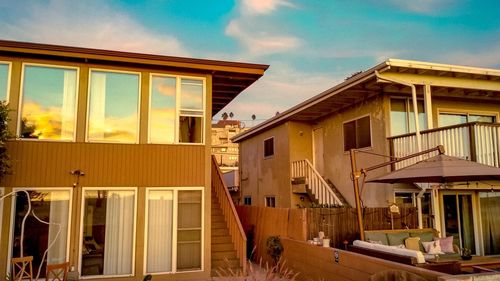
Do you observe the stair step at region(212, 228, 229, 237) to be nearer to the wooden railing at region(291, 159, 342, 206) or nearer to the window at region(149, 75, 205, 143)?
the window at region(149, 75, 205, 143)

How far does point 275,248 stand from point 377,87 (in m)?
5.36

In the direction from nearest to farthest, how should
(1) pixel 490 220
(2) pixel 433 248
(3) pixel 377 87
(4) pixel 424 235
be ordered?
1. (2) pixel 433 248
2. (4) pixel 424 235
3. (3) pixel 377 87
4. (1) pixel 490 220

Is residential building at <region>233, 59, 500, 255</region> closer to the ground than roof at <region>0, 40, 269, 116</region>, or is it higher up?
closer to the ground

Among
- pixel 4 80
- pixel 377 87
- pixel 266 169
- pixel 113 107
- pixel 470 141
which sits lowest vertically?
pixel 266 169

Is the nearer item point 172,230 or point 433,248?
point 433,248

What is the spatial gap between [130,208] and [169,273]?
1783mm

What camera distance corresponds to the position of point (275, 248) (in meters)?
10.0

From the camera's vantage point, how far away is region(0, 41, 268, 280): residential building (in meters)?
8.48

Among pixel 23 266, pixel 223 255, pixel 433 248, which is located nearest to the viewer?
pixel 23 266

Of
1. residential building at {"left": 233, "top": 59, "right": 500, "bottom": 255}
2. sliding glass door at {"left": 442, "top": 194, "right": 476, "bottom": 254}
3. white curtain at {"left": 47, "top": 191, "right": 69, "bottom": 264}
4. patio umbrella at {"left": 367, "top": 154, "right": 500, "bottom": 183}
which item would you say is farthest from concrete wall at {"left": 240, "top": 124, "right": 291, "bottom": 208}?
white curtain at {"left": 47, "top": 191, "right": 69, "bottom": 264}

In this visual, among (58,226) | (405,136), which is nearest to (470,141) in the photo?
(405,136)

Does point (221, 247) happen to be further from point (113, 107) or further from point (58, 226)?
point (113, 107)

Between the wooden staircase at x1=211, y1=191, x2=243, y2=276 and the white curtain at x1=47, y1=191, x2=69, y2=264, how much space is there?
3.53 m

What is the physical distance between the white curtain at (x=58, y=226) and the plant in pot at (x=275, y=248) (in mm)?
4995
